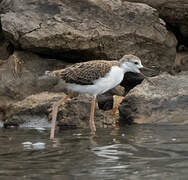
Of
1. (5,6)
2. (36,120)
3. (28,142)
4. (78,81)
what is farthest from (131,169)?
(5,6)

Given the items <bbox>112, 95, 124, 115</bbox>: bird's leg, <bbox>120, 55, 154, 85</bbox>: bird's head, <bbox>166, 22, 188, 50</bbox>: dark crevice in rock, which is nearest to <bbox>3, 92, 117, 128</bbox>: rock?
<bbox>112, 95, 124, 115</bbox>: bird's leg

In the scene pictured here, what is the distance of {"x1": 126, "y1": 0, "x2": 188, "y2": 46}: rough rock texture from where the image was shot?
11859 millimetres

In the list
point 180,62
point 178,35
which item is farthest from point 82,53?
point 178,35

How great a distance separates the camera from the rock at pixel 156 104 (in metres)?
9.59

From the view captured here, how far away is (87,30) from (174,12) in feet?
8.21

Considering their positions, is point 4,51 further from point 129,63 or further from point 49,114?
point 129,63

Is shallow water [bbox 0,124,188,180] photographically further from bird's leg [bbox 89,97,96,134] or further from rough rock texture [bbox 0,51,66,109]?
rough rock texture [bbox 0,51,66,109]

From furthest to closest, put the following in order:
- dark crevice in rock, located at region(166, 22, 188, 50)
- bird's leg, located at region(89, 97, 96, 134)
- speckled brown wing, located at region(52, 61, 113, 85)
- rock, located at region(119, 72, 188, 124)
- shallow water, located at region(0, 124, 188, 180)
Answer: dark crevice in rock, located at region(166, 22, 188, 50) → rock, located at region(119, 72, 188, 124) → speckled brown wing, located at region(52, 61, 113, 85) → bird's leg, located at region(89, 97, 96, 134) → shallow water, located at region(0, 124, 188, 180)

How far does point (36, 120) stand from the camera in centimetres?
1011

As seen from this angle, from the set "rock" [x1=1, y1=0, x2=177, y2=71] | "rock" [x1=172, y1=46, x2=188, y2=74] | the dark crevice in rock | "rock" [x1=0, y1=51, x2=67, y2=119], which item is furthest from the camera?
the dark crevice in rock

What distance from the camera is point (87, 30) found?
10.8 metres

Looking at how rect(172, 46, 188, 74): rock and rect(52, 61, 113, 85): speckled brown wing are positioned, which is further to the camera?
rect(172, 46, 188, 74): rock

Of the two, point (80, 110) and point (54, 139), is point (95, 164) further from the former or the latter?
point (80, 110)

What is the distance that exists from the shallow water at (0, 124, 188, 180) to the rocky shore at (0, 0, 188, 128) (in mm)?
801
